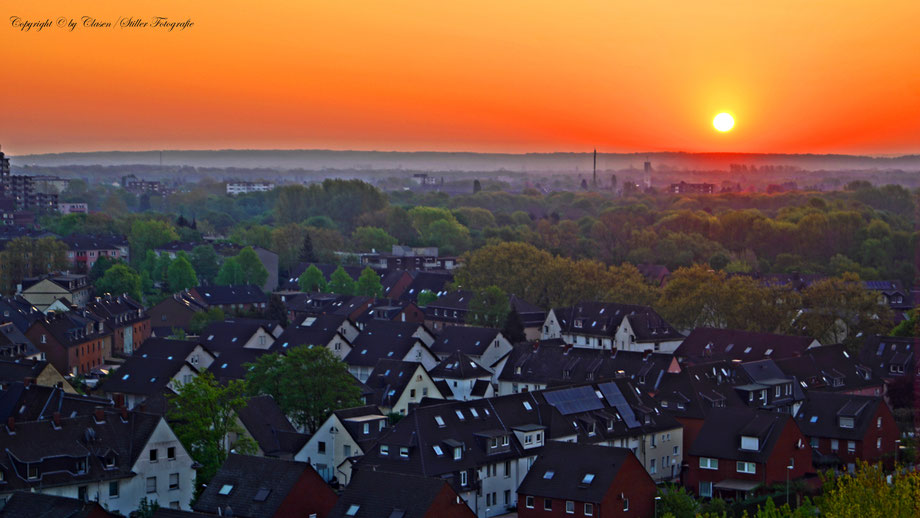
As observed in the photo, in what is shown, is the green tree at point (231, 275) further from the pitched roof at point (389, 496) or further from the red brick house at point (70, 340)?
the pitched roof at point (389, 496)

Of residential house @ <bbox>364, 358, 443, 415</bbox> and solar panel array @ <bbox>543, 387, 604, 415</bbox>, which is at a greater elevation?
solar panel array @ <bbox>543, 387, 604, 415</bbox>

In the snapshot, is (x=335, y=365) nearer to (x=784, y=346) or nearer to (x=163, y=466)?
(x=163, y=466)

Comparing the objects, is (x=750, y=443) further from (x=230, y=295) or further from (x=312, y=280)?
(x=312, y=280)

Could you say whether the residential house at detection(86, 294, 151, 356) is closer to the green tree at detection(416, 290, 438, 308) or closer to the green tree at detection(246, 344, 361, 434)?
the green tree at detection(416, 290, 438, 308)

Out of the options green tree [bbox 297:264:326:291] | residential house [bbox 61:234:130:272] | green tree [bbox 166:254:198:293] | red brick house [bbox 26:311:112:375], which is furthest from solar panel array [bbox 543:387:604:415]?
residential house [bbox 61:234:130:272]

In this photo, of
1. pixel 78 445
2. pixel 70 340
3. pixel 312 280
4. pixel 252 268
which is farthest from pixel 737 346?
pixel 252 268

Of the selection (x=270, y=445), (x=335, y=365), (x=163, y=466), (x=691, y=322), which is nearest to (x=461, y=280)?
(x=691, y=322)
